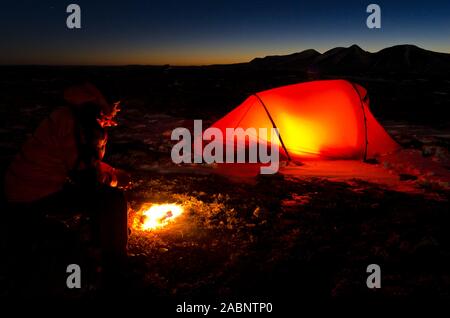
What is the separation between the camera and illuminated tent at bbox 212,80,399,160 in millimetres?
8234

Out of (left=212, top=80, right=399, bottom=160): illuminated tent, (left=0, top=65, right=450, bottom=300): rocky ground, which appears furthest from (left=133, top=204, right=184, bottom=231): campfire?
(left=212, top=80, right=399, bottom=160): illuminated tent

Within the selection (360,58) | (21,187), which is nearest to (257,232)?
(21,187)

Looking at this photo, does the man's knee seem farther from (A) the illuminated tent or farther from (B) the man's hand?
(A) the illuminated tent

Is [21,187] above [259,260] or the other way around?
above

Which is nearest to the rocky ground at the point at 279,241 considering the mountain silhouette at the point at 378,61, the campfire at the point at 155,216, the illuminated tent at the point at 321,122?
the campfire at the point at 155,216

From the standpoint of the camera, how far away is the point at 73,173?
3318mm

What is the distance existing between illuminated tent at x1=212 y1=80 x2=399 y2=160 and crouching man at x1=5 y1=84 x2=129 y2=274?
539 cm

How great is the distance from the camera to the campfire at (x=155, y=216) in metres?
4.88

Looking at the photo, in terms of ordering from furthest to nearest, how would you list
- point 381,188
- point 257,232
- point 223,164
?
point 223,164 → point 381,188 → point 257,232

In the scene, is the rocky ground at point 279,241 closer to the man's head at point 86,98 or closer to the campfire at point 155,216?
the campfire at point 155,216

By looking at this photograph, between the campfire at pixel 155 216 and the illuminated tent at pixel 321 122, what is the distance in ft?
12.0

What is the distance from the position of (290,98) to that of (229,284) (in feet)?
18.3

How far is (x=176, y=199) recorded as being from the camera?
5941 millimetres
